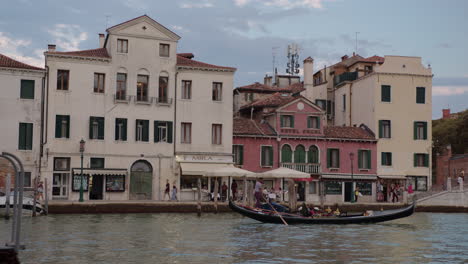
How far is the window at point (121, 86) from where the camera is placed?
40188 mm

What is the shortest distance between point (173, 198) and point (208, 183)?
9.63 ft

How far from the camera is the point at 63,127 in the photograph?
127 feet

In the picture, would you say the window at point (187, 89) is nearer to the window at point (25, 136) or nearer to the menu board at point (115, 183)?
the menu board at point (115, 183)

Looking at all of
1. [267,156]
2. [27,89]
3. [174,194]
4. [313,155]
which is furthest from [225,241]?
[313,155]

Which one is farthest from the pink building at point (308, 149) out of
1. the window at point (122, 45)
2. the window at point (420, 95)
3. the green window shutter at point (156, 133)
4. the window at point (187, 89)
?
the window at point (122, 45)

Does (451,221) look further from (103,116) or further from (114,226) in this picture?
(103,116)

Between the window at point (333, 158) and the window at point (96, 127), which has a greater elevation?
the window at point (96, 127)

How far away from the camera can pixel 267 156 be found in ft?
145

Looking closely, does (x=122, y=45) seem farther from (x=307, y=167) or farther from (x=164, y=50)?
(x=307, y=167)

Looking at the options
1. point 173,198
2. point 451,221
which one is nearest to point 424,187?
point 451,221

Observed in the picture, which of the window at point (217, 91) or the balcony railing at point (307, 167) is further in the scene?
the balcony railing at point (307, 167)

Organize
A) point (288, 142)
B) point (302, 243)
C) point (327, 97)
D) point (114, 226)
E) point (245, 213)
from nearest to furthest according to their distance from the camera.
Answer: point (302, 243) → point (114, 226) → point (245, 213) → point (288, 142) → point (327, 97)

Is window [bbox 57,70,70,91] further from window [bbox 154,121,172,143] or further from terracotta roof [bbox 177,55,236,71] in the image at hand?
terracotta roof [bbox 177,55,236,71]

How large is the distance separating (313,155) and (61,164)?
52.0 ft
